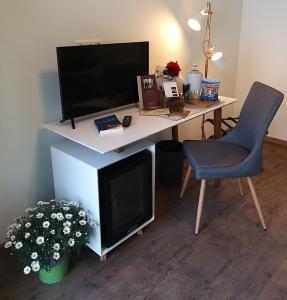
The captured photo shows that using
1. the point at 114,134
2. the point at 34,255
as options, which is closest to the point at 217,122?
the point at 114,134

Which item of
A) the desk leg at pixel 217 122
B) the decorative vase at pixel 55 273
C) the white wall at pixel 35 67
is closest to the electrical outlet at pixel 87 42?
the white wall at pixel 35 67

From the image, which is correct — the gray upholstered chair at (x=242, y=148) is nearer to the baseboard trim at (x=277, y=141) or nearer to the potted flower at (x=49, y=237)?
the potted flower at (x=49, y=237)

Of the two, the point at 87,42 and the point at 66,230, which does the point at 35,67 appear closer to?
the point at 87,42

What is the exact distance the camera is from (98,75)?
193 cm

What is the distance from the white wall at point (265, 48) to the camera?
3131mm

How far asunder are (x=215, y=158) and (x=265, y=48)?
1.82 metres

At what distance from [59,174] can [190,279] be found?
975 mm

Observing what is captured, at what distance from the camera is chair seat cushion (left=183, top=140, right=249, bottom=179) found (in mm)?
1977

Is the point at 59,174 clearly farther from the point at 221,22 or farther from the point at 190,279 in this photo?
the point at 221,22

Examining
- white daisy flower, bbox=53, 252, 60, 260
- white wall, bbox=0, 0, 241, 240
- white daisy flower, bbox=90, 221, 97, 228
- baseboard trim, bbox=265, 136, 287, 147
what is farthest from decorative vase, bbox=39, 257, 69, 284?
baseboard trim, bbox=265, 136, 287, 147

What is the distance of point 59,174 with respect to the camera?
75.6 inches

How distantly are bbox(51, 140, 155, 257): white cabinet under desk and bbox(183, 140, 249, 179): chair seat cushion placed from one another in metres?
0.31

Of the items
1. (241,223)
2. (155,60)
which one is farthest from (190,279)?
(155,60)

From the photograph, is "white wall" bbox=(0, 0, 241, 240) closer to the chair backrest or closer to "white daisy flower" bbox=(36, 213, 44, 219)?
"white daisy flower" bbox=(36, 213, 44, 219)
